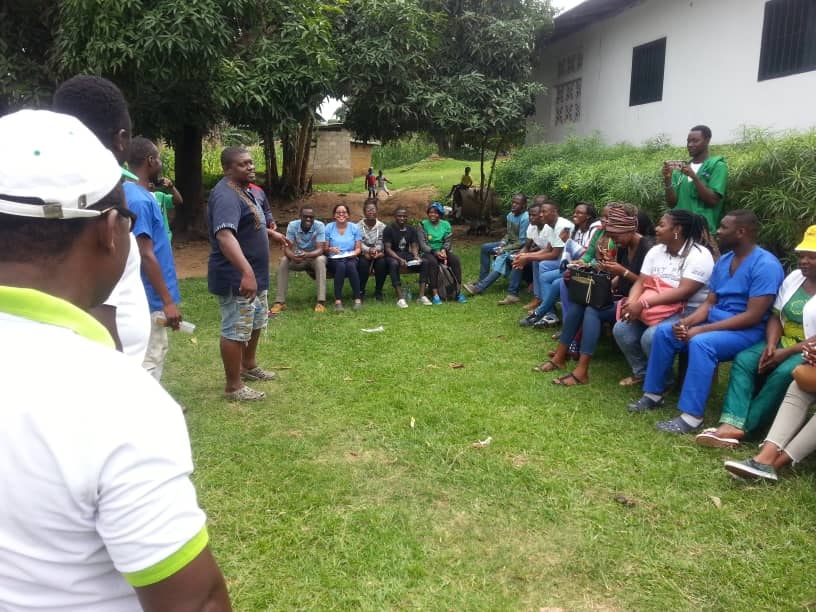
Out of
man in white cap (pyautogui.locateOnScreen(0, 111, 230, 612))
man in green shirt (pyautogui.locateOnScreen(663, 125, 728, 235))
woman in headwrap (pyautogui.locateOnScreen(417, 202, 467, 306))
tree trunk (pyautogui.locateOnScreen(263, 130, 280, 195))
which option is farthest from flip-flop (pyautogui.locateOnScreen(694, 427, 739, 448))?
tree trunk (pyautogui.locateOnScreen(263, 130, 280, 195))

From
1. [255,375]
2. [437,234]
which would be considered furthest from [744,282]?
[437,234]

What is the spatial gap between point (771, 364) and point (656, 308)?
102 cm

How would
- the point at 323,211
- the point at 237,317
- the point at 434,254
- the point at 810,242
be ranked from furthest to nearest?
the point at 323,211, the point at 434,254, the point at 237,317, the point at 810,242

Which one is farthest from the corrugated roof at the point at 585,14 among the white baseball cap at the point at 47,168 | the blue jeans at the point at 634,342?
the white baseball cap at the point at 47,168

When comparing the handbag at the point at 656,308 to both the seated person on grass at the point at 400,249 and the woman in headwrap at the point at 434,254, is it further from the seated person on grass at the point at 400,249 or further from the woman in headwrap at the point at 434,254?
the seated person on grass at the point at 400,249

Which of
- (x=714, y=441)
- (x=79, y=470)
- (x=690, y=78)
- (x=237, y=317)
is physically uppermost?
(x=690, y=78)

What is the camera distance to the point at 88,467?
33.7 inches

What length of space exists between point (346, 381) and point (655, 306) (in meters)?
2.51

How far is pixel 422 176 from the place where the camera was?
26.4m

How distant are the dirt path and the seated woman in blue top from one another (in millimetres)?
2947

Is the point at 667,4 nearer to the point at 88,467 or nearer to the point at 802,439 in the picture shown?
the point at 802,439

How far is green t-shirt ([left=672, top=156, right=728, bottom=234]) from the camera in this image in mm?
5539

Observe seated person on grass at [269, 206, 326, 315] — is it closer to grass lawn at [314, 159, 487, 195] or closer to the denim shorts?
the denim shorts

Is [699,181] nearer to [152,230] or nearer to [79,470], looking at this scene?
[152,230]
